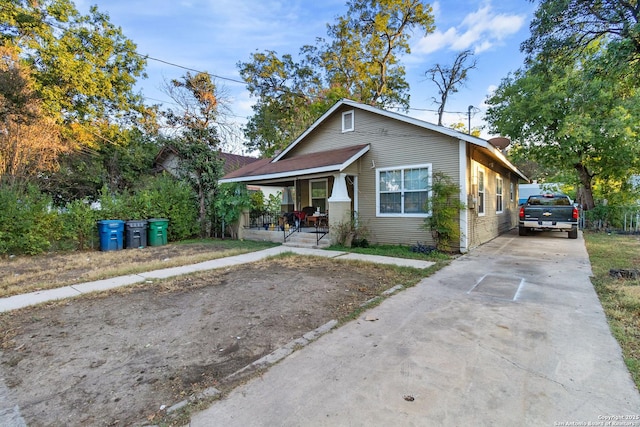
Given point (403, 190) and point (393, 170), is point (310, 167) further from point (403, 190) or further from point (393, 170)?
point (403, 190)

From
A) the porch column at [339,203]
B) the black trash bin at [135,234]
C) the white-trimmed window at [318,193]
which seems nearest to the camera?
the porch column at [339,203]

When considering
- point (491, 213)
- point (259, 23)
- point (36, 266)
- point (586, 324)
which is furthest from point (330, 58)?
point (586, 324)

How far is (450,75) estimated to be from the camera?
24.7 meters

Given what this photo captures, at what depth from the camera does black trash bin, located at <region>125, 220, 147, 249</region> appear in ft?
35.2

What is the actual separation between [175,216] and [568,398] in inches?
496

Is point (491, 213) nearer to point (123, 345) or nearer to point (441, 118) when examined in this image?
point (123, 345)

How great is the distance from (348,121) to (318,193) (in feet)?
11.1

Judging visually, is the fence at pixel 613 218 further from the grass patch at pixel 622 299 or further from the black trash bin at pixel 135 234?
the black trash bin at pixel 135 234

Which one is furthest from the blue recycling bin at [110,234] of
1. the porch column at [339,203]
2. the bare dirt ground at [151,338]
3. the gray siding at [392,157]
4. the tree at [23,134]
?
the gray siding at [392,157]

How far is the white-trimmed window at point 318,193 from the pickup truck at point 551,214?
8.05 metres

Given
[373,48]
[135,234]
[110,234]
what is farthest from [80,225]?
[373,48]

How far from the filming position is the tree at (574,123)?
13406 mm

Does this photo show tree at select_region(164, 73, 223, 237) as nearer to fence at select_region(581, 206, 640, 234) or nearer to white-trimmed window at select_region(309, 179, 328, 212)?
white-trimmed window at select_region(309, 179, 328, 212)

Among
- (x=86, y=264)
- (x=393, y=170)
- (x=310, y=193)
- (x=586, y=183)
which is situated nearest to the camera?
(x=86, y=264)
